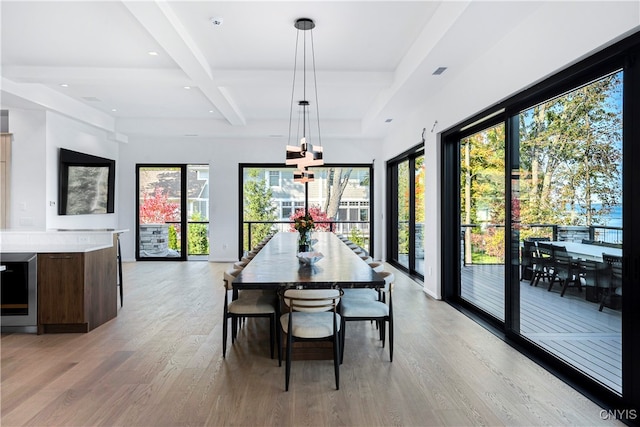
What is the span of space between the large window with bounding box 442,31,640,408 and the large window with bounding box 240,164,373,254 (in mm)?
5174

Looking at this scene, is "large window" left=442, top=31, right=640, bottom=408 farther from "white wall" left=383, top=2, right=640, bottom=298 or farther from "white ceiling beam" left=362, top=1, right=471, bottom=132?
"white ceiling beam" left=362, top=1, right=471, bottom=132

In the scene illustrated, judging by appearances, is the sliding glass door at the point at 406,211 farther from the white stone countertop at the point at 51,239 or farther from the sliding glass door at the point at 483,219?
the white stone countertop at the point at 51,239

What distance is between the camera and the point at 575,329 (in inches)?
118

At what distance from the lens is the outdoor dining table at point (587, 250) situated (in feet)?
8.55

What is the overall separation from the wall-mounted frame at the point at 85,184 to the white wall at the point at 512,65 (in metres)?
6.02

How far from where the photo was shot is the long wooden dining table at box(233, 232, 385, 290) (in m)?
2.84

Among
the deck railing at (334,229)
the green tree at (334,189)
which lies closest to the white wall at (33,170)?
the deck railing at (334,229)

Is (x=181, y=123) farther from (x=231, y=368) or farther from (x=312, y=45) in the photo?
(x=231, y=368)

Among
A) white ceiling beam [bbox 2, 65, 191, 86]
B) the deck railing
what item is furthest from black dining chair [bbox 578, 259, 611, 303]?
the deck railing

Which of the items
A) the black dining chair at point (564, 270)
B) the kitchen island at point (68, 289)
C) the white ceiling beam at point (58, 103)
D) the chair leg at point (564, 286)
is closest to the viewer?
the black dining chair at point (564, 270)

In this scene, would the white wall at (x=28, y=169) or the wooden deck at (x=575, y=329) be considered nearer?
the wooden deck at (x=575, y=329)

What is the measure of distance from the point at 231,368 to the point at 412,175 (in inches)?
202

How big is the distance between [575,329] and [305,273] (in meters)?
2.07

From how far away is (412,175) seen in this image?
7.29 meters
